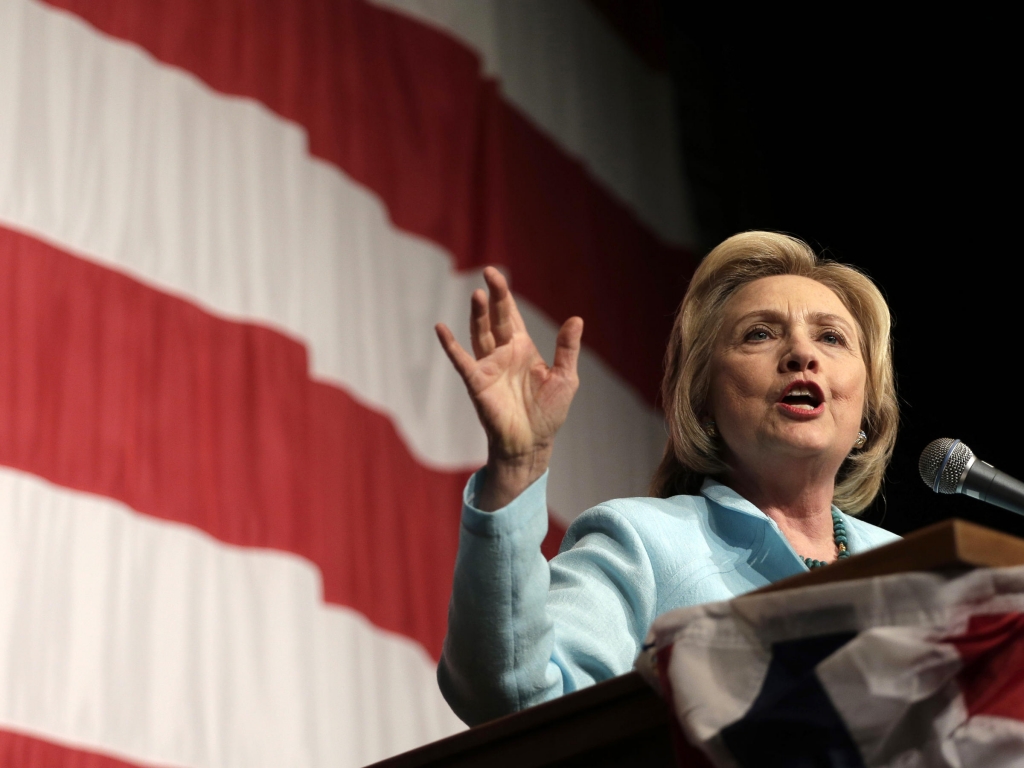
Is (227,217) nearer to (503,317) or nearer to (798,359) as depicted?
(798,359)

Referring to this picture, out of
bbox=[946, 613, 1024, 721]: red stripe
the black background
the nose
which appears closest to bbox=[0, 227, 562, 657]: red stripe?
the black background

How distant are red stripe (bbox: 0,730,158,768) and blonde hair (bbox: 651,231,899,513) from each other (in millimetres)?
1285

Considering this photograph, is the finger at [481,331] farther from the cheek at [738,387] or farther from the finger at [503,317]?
the cheek at [738,387]

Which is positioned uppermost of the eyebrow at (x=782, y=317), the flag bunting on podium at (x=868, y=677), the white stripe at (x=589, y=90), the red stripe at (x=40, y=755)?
the flag bunting on podium at (x=868, y=677)

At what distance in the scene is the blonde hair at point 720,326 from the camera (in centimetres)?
180

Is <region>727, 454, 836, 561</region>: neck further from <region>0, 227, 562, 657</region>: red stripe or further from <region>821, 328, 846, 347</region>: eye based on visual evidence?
<region>0, 227, 562, 657</region>: red stripe

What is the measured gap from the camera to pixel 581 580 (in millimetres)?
1431

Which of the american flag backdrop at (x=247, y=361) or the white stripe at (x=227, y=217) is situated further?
the white stripe at (x=227, y=217)

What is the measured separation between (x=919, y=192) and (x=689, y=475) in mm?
1930

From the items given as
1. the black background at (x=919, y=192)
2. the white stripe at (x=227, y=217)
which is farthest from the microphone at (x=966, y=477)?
the white stripe at (x=227, y=217)

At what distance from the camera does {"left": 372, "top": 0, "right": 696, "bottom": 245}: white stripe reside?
3.98 metres

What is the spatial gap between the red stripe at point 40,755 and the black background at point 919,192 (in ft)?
5.72

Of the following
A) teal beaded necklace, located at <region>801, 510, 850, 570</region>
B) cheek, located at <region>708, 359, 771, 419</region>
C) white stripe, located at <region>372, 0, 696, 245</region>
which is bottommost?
white stripe, located at <region>372, 0, 696, 245</region>

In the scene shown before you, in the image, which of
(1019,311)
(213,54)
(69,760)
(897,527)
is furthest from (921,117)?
(69,760)
